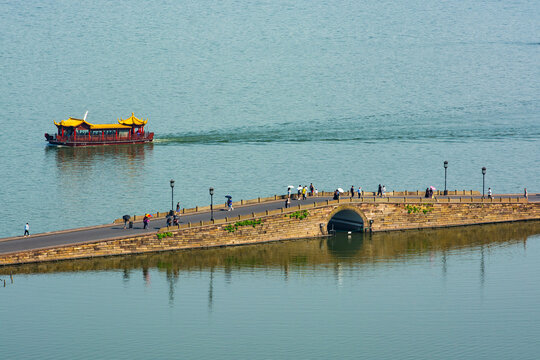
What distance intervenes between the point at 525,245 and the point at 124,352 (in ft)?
146

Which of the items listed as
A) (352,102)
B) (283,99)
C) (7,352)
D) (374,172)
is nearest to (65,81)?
(283,99)

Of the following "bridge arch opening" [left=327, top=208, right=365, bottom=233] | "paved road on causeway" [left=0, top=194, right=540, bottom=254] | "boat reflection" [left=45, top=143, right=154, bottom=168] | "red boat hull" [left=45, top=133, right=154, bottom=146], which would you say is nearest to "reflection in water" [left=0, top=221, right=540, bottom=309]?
"bridge arch opening" [left=327, top=208, right=365, bottom=233]

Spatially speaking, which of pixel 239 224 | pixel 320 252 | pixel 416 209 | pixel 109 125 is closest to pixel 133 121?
pixel 109 125

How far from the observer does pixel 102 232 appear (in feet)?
282

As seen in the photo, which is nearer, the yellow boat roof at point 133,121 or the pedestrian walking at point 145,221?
the pedestrian walking at point 145,221

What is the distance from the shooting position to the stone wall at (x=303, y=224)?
3228 inches

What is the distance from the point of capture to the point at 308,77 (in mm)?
183000

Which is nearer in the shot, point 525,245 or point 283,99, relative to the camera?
point 525,245

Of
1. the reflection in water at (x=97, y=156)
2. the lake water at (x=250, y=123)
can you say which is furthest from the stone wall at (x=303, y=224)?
the reflection in water at (x=97, y=156)

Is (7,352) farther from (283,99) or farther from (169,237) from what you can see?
(283,99)

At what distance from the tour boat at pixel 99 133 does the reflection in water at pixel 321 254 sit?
221ft

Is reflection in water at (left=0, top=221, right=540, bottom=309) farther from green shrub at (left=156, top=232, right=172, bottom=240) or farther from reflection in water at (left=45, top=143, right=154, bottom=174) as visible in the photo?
reflection in water at (left=45, top=143, right=154, bottom=174)

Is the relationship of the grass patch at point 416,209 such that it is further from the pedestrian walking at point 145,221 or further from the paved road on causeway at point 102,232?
the pedestrian walking at point 145,221

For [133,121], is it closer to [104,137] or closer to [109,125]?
[109,125]
